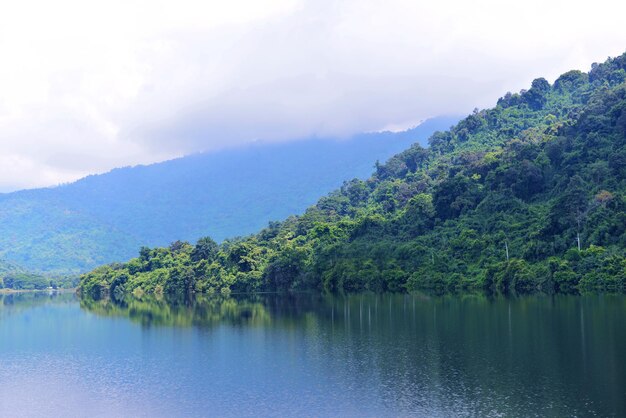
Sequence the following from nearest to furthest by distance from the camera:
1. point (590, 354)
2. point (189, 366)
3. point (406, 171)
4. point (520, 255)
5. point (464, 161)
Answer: point (590, 354), point (189, 366), point (520, 255), point (464, 161), point (406, 171)

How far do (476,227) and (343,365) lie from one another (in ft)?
171

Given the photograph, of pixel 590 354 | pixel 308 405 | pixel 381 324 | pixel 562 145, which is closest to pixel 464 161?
pixel 562 145

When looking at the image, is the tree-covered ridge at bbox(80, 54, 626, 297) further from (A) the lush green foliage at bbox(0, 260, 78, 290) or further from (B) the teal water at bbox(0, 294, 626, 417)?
→ (A) the lush green foliage at bbox(0, 260, 78, 290)

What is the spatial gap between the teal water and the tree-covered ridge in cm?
1467

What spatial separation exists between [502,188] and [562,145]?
35.6 feet

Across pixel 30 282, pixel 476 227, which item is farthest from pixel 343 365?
pixel 30 282

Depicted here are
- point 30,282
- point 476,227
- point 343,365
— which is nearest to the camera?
point 343,365

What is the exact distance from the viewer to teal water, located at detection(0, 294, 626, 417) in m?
24.0

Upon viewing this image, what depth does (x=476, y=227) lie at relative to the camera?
79875 mm

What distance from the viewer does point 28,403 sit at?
88.1 feet

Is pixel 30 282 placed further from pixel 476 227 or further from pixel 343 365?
pixel 343 365

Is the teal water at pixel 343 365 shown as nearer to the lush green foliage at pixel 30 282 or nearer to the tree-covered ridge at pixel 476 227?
the tree-covered ridge at pixel 476 227

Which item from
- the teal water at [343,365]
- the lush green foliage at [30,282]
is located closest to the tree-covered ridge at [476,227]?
the teal water at [343,365]

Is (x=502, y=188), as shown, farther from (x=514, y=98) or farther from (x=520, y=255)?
(x=514, y=98)
